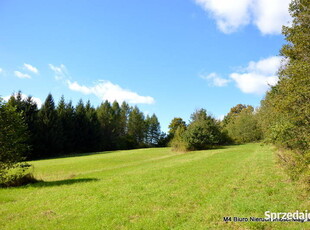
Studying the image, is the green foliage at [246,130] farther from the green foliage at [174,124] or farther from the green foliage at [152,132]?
the green foliage at [152,132]

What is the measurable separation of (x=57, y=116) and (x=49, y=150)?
861 centimetres

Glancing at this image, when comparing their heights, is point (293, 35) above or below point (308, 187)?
above

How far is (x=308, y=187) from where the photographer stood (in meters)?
7.08

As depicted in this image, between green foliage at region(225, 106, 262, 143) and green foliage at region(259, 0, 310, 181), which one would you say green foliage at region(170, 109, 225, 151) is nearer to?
green foliage at region(225, 106, 262, 143)

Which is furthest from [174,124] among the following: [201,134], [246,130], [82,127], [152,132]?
[201,134]

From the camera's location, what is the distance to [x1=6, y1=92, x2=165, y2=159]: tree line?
43.4 metres

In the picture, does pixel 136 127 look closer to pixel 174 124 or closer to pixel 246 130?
pixel 174 124

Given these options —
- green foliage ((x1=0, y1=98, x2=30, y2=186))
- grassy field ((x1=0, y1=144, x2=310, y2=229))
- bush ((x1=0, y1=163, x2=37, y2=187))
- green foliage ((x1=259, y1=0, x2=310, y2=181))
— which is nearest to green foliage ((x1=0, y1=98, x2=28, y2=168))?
green foliage ((x1=0, y1=98, x2=30, y2=186))

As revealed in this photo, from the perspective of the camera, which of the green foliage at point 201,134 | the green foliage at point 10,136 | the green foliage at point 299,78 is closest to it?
the green foliage at point 299,78

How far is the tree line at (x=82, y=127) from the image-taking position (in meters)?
43.4

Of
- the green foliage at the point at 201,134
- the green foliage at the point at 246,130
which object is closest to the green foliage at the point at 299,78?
the green foliage at the point at 201,134

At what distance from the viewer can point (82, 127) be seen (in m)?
55.1

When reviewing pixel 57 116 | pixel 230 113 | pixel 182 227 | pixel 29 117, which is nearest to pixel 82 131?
pixel 57 116

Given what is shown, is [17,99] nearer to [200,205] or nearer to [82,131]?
[82,131]
